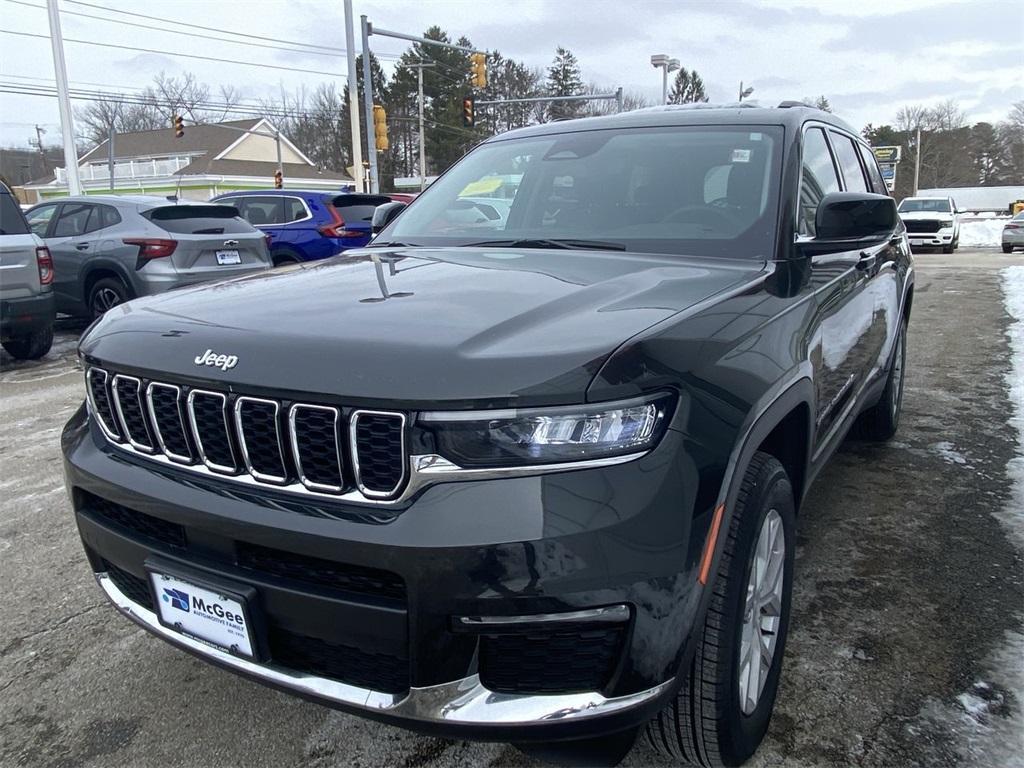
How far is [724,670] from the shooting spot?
1.81 meters

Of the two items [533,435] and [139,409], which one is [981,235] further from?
[139,409]

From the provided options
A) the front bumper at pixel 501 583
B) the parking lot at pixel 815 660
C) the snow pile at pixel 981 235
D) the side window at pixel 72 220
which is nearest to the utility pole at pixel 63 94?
the side window at pixel 72 220

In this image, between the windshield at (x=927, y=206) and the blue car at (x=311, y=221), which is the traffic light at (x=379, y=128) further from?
the windshield at (x=927, y=206)

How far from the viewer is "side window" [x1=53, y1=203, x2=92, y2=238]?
9039 millimetres

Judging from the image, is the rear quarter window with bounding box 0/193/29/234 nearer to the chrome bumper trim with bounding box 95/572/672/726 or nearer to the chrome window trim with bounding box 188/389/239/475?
the chrome window trim with bounding box 188/389/239/475

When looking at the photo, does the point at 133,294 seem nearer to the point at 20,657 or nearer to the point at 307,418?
the point at 20,657

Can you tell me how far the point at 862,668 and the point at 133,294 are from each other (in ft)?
26.7

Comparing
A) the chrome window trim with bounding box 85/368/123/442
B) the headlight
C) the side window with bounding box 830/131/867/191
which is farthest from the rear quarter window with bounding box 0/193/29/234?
the headlight

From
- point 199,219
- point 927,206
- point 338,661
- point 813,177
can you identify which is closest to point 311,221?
point 199,219

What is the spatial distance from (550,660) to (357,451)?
1.88 feet

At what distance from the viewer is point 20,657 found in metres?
2.74

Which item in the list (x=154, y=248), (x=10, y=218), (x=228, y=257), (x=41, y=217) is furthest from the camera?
(x=41, y=217)

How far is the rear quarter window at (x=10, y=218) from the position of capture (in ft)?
→ 23.9

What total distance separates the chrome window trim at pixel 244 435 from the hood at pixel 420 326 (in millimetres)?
35
